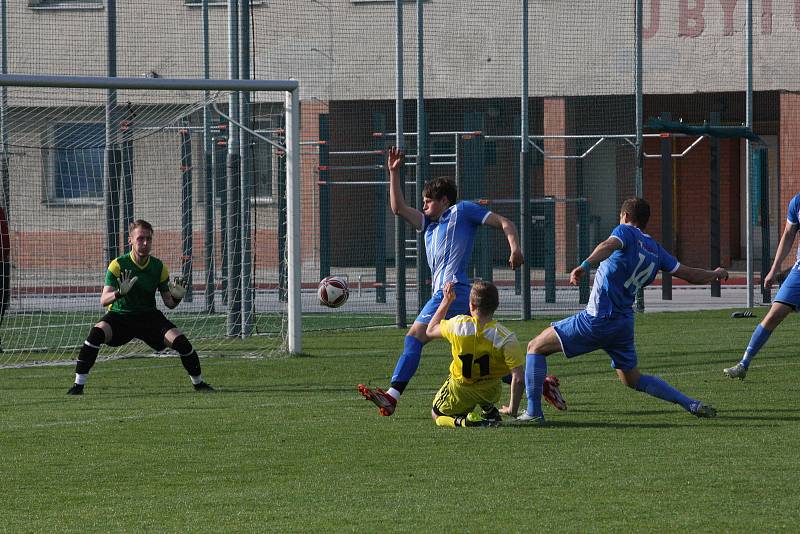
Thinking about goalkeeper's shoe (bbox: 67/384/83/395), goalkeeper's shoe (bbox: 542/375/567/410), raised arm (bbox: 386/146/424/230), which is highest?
raised arm (bbox: 386/146/424/230)

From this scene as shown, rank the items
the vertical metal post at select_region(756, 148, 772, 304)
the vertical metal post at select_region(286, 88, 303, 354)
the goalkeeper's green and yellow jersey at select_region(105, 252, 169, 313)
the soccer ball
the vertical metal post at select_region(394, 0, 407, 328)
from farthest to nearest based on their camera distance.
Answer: the vertical metal post at select_region(756, 148, 772, 304) < the vertical metal post at select_region(394, 0, 407, 328) < the soccer ball < the vertical metal post at select_region(286, 88, 303, 354) < the goalkeeper's green and yellow jersey at select_region(105, 252, 169, 313)

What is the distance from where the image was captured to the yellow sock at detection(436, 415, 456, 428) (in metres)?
8.54

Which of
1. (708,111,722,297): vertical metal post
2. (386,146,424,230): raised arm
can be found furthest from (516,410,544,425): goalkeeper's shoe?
(708,111,722,297): vertical metal post

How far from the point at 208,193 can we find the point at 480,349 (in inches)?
456

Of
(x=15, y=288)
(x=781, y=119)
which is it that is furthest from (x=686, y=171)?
(x=15, y=288)

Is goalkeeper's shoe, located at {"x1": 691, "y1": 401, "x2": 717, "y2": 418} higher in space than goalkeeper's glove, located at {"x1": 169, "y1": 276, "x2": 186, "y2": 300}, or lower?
lower

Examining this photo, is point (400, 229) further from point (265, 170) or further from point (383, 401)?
point (383, 401)

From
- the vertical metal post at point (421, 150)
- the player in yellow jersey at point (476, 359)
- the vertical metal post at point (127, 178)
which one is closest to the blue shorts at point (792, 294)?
the player in yellow jersey at point (476, 359)

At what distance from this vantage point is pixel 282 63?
22297 millimetres

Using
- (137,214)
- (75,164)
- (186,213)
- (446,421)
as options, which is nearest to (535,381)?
(446,421)

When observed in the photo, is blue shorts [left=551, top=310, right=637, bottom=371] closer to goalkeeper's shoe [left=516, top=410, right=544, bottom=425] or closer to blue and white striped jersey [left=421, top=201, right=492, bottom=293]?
goalkeeper's shoe [left=516, top=410, right=544, bottom=425]

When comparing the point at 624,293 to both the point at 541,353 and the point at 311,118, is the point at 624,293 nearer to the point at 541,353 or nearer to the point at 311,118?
the point at 541,353

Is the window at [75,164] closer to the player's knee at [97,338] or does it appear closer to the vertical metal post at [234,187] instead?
the vertical metal post at [234,187]

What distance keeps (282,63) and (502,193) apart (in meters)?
5.73
